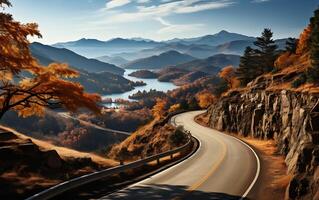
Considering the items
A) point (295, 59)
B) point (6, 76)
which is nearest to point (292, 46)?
point (295, 59)

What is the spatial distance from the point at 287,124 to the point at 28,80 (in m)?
25.2

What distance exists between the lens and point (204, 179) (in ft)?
72.9

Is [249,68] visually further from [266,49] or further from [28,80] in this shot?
[28,80]

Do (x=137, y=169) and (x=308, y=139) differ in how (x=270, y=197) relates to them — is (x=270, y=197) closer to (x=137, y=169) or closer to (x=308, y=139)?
(x=308, y=139)

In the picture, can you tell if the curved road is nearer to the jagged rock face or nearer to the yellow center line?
the yellow center line

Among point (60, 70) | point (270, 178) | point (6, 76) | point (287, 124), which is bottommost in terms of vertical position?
point (270, 178)

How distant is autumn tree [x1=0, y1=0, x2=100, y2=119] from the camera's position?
21.0 m

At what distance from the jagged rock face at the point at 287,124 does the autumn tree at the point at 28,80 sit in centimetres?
1218

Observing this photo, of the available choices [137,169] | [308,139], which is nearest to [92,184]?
[137,169]

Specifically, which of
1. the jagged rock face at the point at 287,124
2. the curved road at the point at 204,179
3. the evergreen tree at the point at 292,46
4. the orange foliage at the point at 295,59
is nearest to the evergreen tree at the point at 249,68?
the evergreen tree at the point at 292,46

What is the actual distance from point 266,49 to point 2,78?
73.7m

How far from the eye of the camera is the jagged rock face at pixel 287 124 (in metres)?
18.3

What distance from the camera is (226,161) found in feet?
99.0

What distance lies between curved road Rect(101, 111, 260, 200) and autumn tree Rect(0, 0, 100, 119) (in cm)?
610
